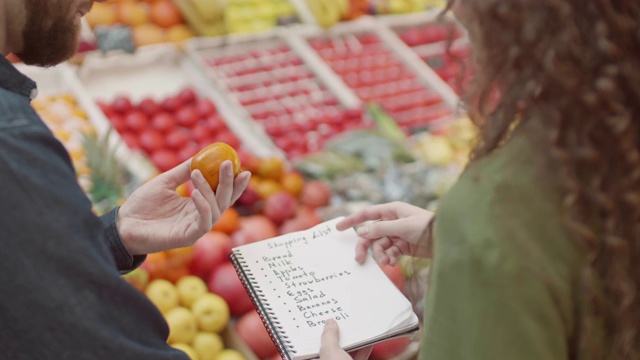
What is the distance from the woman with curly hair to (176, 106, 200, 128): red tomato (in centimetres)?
273

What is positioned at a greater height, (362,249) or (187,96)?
(362,249)

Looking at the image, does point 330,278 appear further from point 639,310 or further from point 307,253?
point 639,310

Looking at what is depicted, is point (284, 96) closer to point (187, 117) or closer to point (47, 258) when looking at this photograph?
point (187, 117)

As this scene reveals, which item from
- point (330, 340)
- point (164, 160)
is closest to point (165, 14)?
point (164, 160)

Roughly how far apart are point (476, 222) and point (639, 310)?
255 mm

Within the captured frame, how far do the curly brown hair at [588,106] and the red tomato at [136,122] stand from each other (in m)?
2.70

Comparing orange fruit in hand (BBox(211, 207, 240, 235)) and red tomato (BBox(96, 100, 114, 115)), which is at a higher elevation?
red tomato (BBox(96, 100, 114, 115))

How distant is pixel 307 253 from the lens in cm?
157

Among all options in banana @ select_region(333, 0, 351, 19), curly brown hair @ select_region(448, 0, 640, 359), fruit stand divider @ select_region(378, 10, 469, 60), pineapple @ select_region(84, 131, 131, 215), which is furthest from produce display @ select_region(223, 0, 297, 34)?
curly brown hair @ select_region(448, 0, 640, 359)

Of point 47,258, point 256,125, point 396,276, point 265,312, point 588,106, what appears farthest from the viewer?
point 256,125

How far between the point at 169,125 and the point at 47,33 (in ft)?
6.92

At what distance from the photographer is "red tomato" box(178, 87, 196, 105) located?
3.67m

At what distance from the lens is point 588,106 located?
865 mm

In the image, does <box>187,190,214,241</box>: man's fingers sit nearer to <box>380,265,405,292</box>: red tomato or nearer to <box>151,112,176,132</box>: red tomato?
<box>380,265,405,292</box>: red tomato
